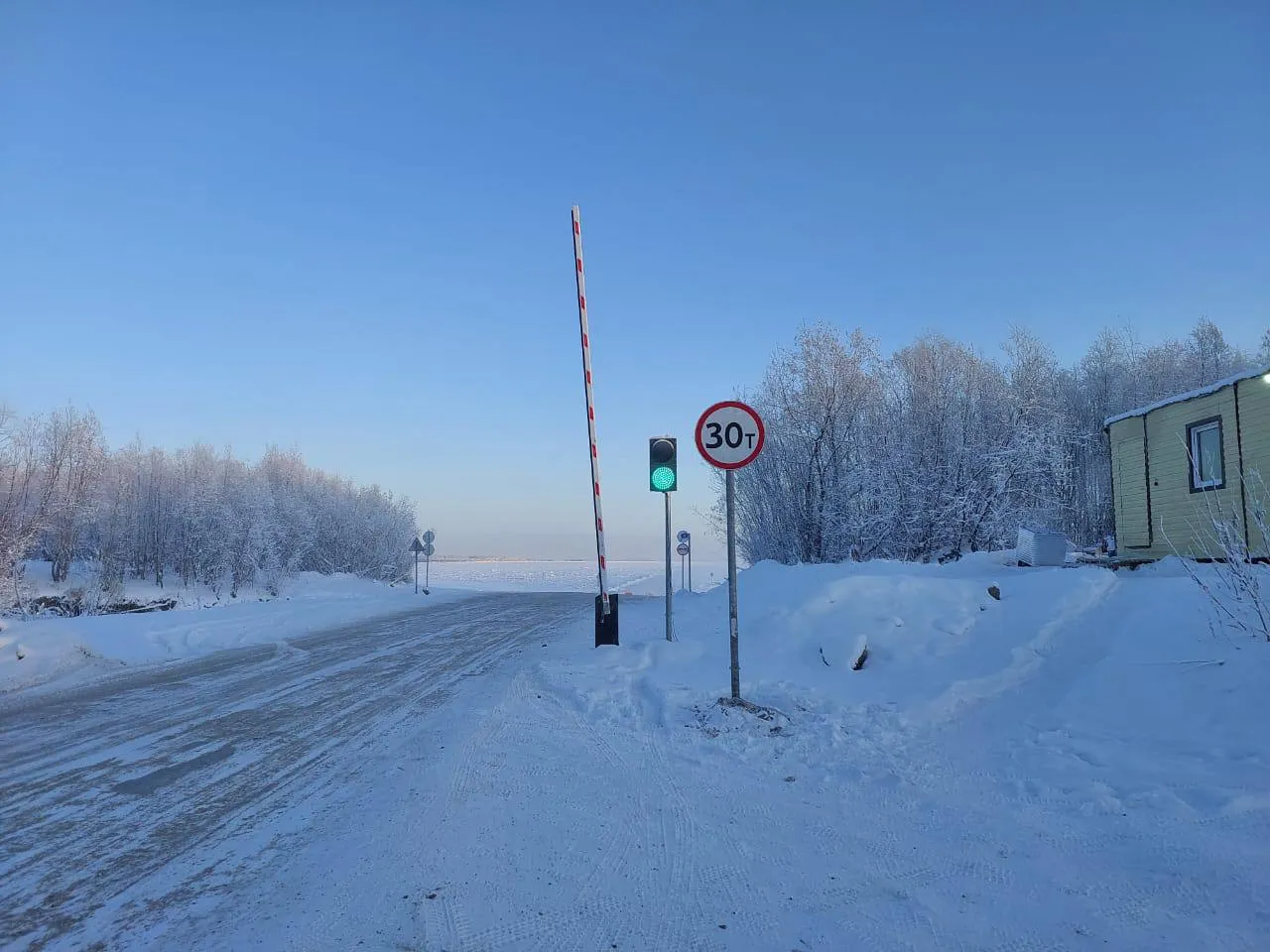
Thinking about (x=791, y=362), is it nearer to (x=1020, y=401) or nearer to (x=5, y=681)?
(x=1020, y=401)

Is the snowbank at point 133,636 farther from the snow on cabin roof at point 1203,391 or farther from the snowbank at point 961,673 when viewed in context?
the snow on cabin roof at point 1203,391

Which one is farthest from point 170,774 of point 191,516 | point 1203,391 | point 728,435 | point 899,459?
point 191,516

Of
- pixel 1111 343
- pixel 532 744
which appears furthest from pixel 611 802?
pixel 1111 343

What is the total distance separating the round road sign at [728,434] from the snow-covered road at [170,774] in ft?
12.9

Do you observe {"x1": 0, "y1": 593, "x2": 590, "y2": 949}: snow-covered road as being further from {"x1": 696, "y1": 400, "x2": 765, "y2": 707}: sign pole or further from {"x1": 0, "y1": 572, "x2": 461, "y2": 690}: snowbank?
{"x1": 696, "y1": 400, "x2": 765, "y2": 707}: sign pole

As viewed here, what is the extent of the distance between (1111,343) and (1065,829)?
47.6 m

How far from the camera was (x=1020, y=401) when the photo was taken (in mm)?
31484

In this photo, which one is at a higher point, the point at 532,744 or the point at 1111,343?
the point at 1111,343

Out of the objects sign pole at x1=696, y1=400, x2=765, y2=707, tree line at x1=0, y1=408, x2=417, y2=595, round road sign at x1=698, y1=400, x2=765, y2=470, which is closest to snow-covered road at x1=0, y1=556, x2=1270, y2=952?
sign pole at x1=696, y1=400, x2=765, y2=707

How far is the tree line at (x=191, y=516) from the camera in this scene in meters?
42.6

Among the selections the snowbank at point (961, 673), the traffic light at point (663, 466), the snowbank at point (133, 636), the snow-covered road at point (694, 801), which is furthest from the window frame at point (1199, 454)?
the snowbank at point (133, 636)

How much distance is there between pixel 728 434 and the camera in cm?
746

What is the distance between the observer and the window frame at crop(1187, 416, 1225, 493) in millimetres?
13719

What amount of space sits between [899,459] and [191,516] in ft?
145
